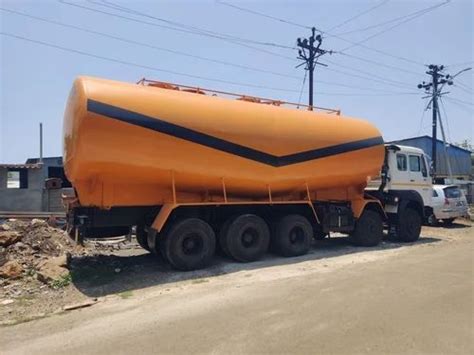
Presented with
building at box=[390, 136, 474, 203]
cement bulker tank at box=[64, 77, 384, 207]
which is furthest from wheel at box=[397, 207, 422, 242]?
building at box=[390, 136, 474, 203]

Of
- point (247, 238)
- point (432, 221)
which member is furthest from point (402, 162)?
point (247, 238)

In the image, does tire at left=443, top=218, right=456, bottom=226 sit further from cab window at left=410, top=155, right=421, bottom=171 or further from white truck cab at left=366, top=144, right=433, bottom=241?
cab window at left=410, top=155, right=421, bottom=171

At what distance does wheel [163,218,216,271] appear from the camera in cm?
968

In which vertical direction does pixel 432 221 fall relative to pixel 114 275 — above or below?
above

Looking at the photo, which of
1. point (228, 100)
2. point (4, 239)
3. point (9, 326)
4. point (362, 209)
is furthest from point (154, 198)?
point (362, 209)

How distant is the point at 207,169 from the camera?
399 inches

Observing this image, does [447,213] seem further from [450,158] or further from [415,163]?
[450,158]

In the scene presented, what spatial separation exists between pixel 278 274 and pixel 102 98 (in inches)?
194

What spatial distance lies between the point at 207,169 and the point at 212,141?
62 centimetres

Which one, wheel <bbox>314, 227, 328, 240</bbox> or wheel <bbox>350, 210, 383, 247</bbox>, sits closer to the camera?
wheel <bbox>314, 227, 328, 240</bbox>

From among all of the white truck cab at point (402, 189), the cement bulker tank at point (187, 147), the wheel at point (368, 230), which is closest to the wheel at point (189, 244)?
the cement bulker tank at point (187, 147)

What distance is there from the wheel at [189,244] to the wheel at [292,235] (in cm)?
201

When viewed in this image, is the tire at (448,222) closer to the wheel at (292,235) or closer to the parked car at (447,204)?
the parked car at (447,204)

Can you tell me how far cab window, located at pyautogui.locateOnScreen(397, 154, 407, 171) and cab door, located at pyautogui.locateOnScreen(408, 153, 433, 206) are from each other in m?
0.22
